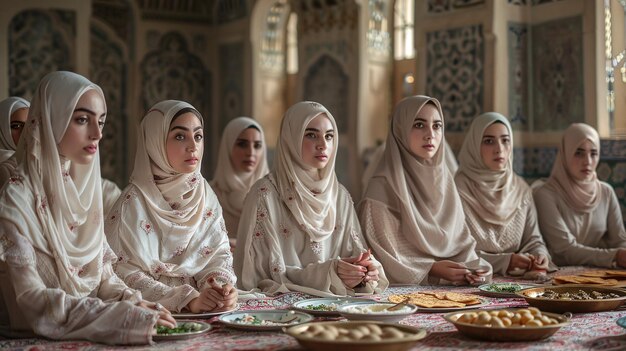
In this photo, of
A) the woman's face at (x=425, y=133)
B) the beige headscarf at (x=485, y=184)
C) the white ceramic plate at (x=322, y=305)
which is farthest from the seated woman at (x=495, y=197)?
the white ceramic plate at (x=322, y=305)

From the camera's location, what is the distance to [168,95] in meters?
10.4

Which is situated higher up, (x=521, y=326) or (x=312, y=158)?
(x=312, y=158)

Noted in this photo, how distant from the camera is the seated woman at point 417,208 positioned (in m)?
5.14

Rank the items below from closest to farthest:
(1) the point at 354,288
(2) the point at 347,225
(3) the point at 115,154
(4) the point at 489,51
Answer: (1) the point at 354,288 → (2) the point at 347,225 → (4) the point at 489,51 → (3) the point at 115,154

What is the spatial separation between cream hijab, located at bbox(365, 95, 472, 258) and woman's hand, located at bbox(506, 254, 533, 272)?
1.27 feet

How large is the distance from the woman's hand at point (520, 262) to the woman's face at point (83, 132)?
9.53 feet

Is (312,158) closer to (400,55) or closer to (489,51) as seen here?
(489,51)

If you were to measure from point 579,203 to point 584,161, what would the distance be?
0.94ft

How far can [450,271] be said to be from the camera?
16.5ft

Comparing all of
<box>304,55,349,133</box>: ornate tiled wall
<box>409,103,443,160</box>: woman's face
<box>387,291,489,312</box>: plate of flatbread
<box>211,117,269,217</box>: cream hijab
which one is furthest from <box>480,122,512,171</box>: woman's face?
<box>304,55,349,133</box>: ornate tiled wall

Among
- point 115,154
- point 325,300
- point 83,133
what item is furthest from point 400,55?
point 83,133

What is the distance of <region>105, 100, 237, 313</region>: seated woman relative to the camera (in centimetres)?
400

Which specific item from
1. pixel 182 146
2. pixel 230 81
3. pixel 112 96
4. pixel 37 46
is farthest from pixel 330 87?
pixel 182 146

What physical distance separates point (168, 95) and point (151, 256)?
6.57 meters
